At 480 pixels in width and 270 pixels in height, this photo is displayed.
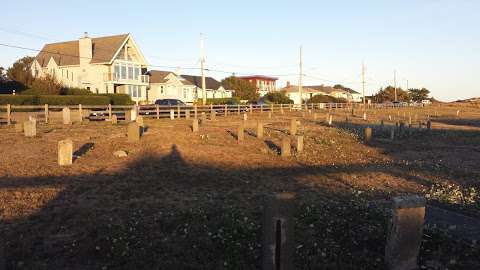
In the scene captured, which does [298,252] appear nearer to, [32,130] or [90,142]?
[90,142]

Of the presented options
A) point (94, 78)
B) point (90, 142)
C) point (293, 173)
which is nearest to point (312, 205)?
point (293, 173)

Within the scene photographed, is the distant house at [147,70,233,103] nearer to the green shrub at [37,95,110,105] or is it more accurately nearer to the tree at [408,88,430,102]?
the green shrub at [37,95,110,105]

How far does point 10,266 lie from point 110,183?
455 centimetres

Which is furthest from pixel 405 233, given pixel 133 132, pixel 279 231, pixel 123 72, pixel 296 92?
pixel 296 92

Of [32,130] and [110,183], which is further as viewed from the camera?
[32,130]

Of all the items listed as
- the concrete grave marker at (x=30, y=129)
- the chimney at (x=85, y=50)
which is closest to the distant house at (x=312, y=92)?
the chimney at (x=85, y=50)

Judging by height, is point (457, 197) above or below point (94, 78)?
below

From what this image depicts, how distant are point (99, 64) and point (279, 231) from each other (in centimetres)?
5412

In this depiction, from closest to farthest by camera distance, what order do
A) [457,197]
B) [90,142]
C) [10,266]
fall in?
1. [10,266]
2. [457,197]
3. [90,142]

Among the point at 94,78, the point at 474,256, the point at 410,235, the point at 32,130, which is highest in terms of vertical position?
the point at 94,78

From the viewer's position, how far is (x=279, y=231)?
4867 mm

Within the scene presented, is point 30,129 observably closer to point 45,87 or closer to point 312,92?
point 45,87

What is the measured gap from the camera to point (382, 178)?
11.3 metres

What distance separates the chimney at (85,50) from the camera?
→ 181 feet
